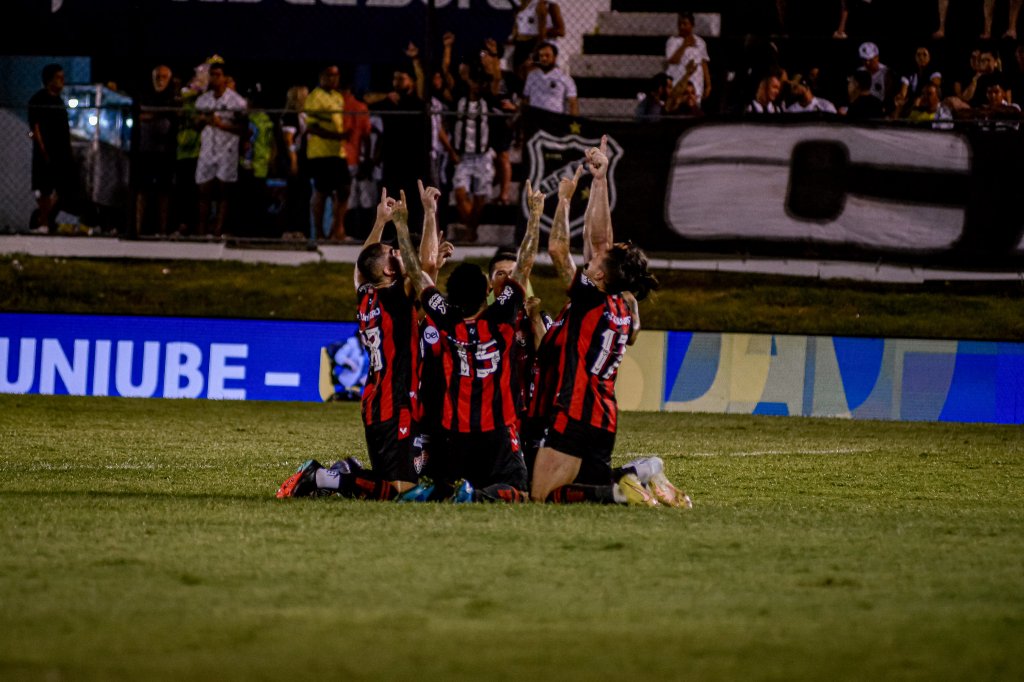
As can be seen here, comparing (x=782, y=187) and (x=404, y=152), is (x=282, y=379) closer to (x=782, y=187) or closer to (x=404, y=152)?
(x=404, y=152)

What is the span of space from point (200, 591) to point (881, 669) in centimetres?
255

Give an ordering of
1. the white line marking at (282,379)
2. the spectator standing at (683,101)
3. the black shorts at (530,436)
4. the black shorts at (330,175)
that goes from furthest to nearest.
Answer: the spectator standing at (683,101), the black shorts at (330,175), the white line marking at (282,379), the black shorts at (530,436)

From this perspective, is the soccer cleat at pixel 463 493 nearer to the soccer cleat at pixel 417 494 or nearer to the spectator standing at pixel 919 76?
the soccer cleat at pixel 417 494

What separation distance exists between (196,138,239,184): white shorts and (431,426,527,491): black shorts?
10.7m

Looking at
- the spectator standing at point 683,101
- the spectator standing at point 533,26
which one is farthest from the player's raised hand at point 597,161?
the spectator standing at point 533,26

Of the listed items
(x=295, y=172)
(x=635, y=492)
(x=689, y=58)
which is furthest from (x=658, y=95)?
(x=635, y=492)

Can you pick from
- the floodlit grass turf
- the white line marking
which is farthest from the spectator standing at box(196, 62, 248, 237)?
the floodlit grass turf

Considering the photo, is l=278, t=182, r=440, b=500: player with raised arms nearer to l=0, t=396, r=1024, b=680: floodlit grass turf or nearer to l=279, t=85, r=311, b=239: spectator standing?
l=0, t=396, r=1024, b=680: floodlit grass turf

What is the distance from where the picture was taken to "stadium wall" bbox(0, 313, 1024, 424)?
53.5 feet

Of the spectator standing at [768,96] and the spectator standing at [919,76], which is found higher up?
the spectator standing at [919,76]

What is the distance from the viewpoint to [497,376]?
8539mm

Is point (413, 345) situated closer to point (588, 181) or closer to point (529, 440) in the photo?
point (529, 440)

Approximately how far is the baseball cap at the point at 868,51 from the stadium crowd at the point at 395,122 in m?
0.01

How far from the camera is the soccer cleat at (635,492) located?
8344mm
